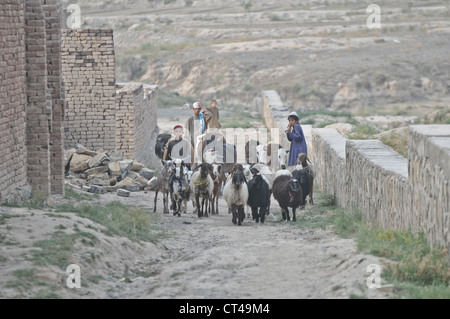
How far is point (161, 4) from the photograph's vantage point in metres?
94.1

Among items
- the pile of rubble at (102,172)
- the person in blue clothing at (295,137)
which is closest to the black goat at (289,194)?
the person in blue clothing at (295,137)

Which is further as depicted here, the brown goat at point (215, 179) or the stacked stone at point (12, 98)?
the brown goat at point (215, 179)

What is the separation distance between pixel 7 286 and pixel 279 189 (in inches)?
262

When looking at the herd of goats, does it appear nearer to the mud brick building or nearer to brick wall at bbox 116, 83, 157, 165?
the mud brick building

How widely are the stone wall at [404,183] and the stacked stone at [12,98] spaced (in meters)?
5.30

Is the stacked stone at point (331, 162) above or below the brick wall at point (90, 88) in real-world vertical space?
below

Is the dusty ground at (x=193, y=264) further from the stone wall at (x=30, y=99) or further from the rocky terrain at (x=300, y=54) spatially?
the rocky terrain at (x=300, y=54)

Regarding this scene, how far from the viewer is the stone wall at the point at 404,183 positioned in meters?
8.28

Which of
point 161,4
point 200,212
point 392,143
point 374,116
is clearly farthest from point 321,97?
point 161,4

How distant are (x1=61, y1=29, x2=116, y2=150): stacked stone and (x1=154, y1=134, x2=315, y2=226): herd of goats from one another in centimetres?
361

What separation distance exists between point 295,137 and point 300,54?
3873 cm

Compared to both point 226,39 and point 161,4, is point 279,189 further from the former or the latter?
point 161,4

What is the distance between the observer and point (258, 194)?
1393cm

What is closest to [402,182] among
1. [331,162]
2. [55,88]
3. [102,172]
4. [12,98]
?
[12,98]
